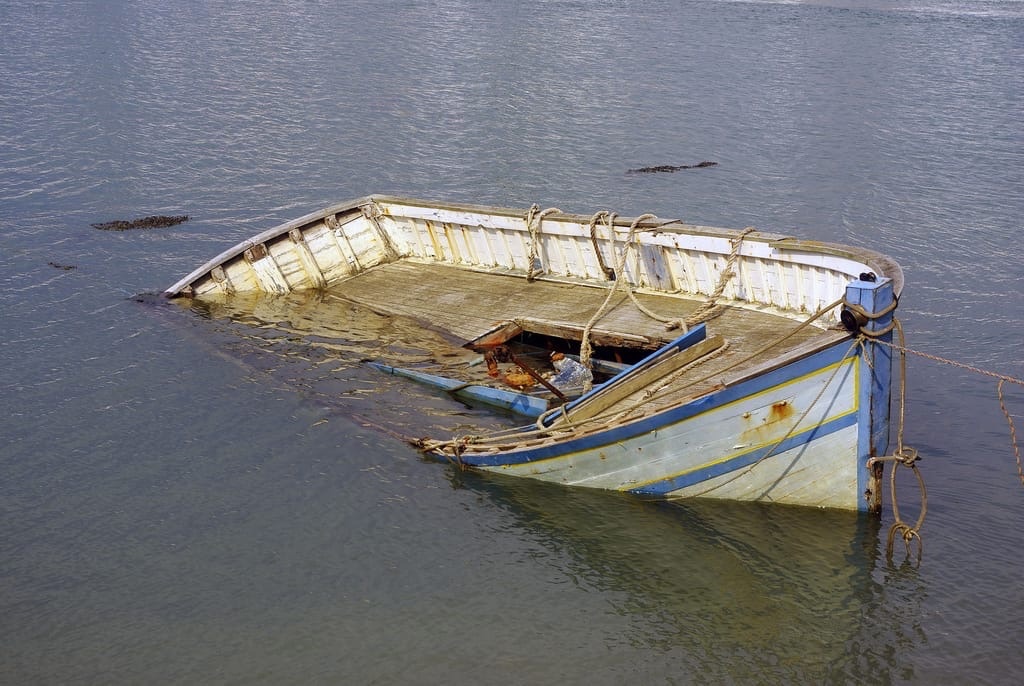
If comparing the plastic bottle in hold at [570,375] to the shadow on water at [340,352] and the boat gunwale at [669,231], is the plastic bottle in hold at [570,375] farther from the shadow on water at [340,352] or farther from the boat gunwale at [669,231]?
the boat gunwale at [669,231]

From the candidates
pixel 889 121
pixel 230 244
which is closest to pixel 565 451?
pixel 230 244

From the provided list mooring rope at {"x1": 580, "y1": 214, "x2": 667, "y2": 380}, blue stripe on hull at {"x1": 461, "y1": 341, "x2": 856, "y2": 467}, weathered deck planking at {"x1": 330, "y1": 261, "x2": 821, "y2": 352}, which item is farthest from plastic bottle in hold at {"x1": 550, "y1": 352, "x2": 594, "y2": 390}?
blue stripe on hull at {"x1": 461, "y1": 341, "x2": 856, "y2": 467}

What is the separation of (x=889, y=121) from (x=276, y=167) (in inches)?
765

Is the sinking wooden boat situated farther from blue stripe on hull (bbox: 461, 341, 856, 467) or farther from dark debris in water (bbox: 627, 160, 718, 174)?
dark debris in water (bbox: 627, 160, 718, 174)

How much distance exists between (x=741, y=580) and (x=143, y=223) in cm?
1778

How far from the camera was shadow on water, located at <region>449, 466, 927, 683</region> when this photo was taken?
9.44 metres

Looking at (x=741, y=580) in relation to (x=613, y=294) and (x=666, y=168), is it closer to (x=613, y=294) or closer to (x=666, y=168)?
(x=613, y=294)

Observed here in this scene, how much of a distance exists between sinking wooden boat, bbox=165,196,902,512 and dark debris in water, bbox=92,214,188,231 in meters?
A: 6.20

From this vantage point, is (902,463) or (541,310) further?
(541,310)

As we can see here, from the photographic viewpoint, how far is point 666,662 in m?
9.43

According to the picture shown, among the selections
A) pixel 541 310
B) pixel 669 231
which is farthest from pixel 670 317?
pixel 541 310

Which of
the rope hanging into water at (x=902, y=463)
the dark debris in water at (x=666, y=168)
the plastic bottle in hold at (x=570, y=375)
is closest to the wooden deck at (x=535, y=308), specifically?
the plastic bottle in hold at (x=570, y=375)

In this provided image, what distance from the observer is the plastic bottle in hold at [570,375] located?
1320cm

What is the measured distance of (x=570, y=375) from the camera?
Result: 13320 mm
